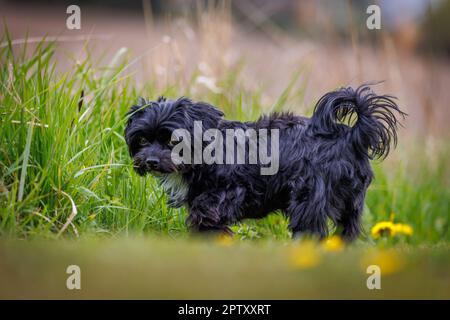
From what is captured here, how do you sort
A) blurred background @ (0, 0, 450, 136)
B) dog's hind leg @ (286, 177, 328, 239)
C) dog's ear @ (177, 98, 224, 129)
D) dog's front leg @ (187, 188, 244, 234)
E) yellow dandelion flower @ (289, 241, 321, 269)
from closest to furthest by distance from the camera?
1. yellow dandelion flower @ (289, 241, 321, 269)
2. dog's hind leg @ (286, 177, 328, 239)
3. dog's front leg @ (187, 188, 244, 234)
4. dog's ear @ (177, 98, 224, 129)
5. blurred background @ (0, 0, 450, 136)

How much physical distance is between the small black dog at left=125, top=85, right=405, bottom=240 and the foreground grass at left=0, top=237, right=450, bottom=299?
1.17m

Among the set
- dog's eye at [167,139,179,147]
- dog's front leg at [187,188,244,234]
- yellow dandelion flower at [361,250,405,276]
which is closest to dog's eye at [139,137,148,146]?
dog's eye at [167,139,179,147]

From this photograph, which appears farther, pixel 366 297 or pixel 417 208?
pixel 417 208

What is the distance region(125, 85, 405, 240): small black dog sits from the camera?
4.89m

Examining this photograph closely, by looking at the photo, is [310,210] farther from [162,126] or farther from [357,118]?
[162,126]

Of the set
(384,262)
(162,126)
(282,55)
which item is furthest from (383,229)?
(282,55)

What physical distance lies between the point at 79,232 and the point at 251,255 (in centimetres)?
177

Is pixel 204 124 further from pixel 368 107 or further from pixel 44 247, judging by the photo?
pixel 44 247

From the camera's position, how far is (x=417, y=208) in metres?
8.22

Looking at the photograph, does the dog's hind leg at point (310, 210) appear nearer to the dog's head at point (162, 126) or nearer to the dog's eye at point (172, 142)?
the dog's head at point (162, 126)

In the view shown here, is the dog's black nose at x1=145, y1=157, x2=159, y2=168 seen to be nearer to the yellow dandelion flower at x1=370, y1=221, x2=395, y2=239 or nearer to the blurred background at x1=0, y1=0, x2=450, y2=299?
the blurred background at x1=0, y1=0, x2=450, y2=299

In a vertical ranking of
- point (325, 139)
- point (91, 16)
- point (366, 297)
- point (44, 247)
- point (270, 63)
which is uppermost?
point (91, 16)

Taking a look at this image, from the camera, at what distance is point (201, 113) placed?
5242 millimetres

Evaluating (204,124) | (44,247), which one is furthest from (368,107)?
(44,247)
